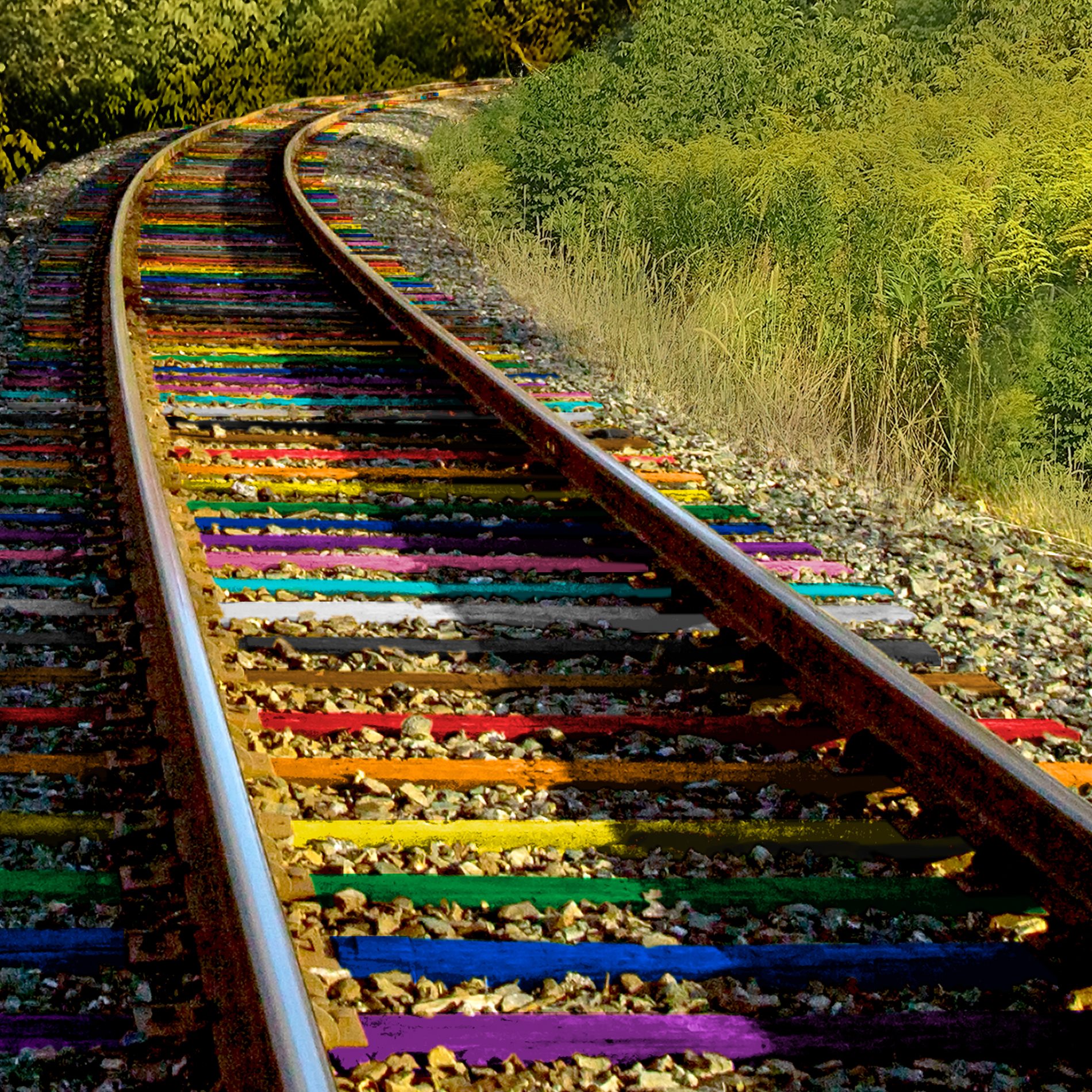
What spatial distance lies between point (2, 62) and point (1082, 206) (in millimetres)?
12738

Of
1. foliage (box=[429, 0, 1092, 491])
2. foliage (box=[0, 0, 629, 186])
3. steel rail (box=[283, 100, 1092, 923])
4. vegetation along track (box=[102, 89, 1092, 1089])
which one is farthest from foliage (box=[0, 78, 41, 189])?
steel rail (box=[283, 100, 1092, 923])

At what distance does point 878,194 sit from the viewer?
8086 millimetres

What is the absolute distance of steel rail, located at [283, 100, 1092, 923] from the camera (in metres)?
2.55

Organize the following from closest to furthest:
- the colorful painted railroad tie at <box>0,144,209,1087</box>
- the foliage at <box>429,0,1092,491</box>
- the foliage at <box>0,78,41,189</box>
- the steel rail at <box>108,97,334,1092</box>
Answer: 1. the steel rail at <box>108,97,334,1092</box>
2. the colorful painted railroad tie at <box>0,144,209,1087</box>
3. the foliage at <box>429,0,1092,491</box>
4. the foliage at <box>0,78,41,189</box>

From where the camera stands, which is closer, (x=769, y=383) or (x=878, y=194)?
(x=769, y=383)

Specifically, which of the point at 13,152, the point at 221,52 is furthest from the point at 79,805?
the point at 221,52

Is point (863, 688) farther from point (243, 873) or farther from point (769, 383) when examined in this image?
point (769, 383)

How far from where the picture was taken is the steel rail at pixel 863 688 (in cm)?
255

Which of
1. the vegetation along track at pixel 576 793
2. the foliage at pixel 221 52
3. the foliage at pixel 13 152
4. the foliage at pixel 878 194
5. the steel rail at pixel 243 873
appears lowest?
the vegetation along track at pixel 576 793

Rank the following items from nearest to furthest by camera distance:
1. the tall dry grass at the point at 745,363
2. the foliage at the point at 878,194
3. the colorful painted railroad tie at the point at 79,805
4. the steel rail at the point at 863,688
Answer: the colorful painted railroad tie at the point at 79,805 → the steel rail at the point at 863,688 → the tall dry grass at the point at 745,363 → the foliage at the point at 878,194

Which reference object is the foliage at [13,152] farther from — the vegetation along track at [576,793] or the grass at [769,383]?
the vegetation along track at [576,793]

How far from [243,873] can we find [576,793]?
88 centimetres

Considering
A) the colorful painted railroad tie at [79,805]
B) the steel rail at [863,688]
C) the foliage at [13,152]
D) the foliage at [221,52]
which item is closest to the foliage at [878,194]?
the steel rail at [863,688]

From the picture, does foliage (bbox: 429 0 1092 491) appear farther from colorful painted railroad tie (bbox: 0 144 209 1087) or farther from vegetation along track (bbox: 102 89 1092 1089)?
colorful painted railroad tie (bbox: 0 144 209 1087)
